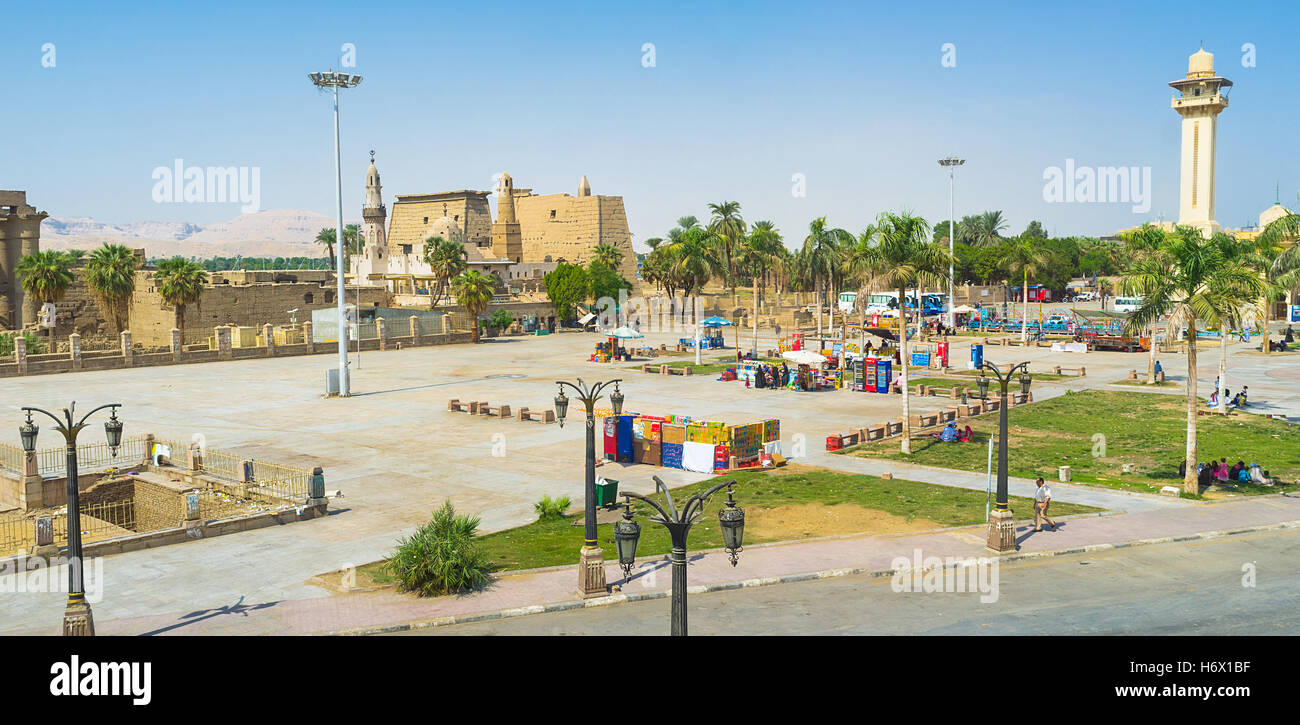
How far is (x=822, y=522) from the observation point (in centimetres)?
2258

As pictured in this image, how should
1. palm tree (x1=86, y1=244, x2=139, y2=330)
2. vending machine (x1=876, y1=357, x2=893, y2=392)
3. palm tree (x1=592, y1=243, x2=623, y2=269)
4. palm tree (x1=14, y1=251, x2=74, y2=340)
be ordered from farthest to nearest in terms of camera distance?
palm tree (x1=592, y1=243, x2=623, y2=269) → palm tree (x1=86, y1=244, x2=139, y2=330) → palm tree (x1=14, y1=251, x2=74, y2=340) → vending machine (x1=876, y1=357, x2=893, y2=392)

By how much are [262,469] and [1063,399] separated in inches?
1234

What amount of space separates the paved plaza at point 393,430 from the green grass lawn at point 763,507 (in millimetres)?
1096

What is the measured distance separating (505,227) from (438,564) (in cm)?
11258

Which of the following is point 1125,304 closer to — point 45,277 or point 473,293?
point 473,293

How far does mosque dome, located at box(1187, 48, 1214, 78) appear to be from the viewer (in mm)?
85188

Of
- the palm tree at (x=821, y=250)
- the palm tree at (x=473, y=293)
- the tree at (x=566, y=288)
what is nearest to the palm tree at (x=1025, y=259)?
the palm tree at (x=821, y=250)

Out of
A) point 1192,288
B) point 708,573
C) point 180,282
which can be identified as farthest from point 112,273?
point 1192,288

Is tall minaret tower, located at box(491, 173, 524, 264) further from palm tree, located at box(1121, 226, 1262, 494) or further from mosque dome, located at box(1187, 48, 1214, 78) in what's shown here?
palm tree, located at box(1121, 226, 1262, 494)

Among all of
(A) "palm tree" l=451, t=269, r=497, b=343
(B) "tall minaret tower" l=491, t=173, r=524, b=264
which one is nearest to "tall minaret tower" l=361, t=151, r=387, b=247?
(B) "tall minaret tower" l=491, t=173, r=524, b=264

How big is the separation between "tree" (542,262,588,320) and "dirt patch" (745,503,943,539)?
65.9 metres

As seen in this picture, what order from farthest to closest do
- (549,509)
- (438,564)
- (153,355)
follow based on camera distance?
(153,355) → (549,509) → (438,564)

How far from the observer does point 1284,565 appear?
18656 mm
